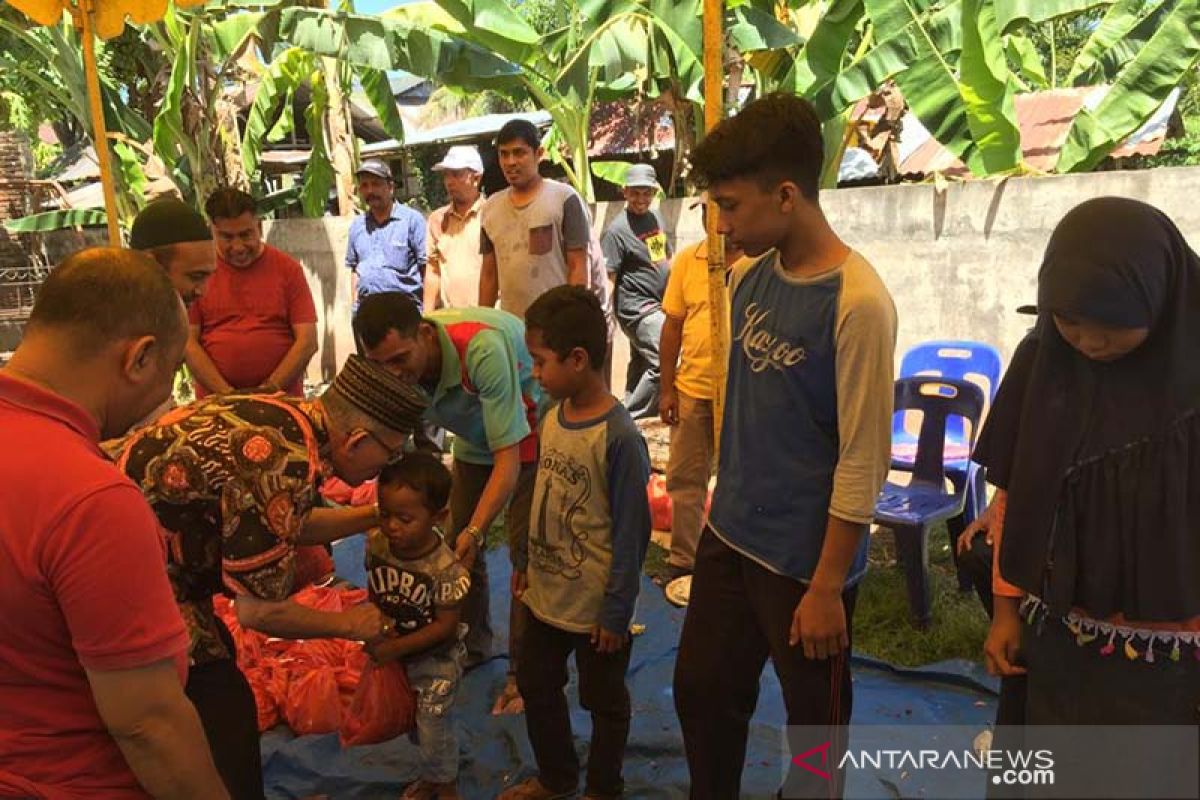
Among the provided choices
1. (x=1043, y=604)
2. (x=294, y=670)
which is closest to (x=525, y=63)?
(x=294, y=670)

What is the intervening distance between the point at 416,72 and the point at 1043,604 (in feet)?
22.6

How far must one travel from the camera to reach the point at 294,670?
3.42m

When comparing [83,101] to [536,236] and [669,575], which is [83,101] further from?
[669,575]

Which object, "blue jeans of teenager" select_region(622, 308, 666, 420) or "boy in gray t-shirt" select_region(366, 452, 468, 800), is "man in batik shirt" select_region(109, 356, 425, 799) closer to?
"boy in gray t-shirt" select_region(366, 452, 468, 800)

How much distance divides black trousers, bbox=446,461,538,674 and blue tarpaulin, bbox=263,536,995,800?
5.6 inches

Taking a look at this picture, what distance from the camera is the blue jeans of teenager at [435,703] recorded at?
272cm

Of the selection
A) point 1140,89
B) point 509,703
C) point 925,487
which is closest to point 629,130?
point 1140,89

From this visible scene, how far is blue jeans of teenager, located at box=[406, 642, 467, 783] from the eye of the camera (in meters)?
2.72

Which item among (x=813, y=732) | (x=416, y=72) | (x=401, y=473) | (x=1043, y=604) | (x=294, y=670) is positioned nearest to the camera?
(x=1043, y=604)

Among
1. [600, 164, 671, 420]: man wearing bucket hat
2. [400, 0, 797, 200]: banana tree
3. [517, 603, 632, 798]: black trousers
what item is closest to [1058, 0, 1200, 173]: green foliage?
[400, 0, 797, 200]: banana tree

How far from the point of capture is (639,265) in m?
6.51

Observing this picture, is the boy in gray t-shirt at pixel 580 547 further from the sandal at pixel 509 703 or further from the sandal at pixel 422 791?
the sandal at pixel 509 703

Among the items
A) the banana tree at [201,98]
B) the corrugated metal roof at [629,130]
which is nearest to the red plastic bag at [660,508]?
the banana tree at [201,98]

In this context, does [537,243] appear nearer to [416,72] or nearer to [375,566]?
[375,566]
